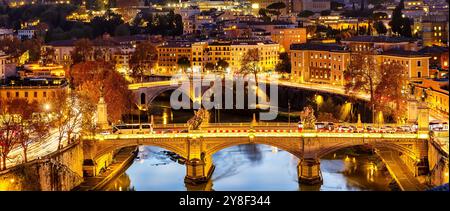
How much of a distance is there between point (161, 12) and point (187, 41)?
36.6 feet

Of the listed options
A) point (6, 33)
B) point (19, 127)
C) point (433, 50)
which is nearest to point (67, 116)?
point (19, 127)

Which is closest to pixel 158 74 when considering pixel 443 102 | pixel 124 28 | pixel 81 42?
pixel 81 42

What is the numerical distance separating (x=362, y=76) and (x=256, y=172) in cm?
592

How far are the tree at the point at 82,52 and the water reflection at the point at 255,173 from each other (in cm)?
971

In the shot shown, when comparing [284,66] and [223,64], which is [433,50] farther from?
[223,64]

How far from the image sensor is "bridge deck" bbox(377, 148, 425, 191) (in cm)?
877

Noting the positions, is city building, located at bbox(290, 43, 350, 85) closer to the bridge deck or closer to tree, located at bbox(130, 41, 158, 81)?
tree, located at bbox(130, 41, 158, 81)

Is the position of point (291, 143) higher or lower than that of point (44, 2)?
lower

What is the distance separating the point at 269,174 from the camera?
393 inches

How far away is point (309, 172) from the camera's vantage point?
9562mm

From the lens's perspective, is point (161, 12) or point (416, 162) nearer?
point (416, 162)

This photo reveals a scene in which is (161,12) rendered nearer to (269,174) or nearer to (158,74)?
(158,74)
